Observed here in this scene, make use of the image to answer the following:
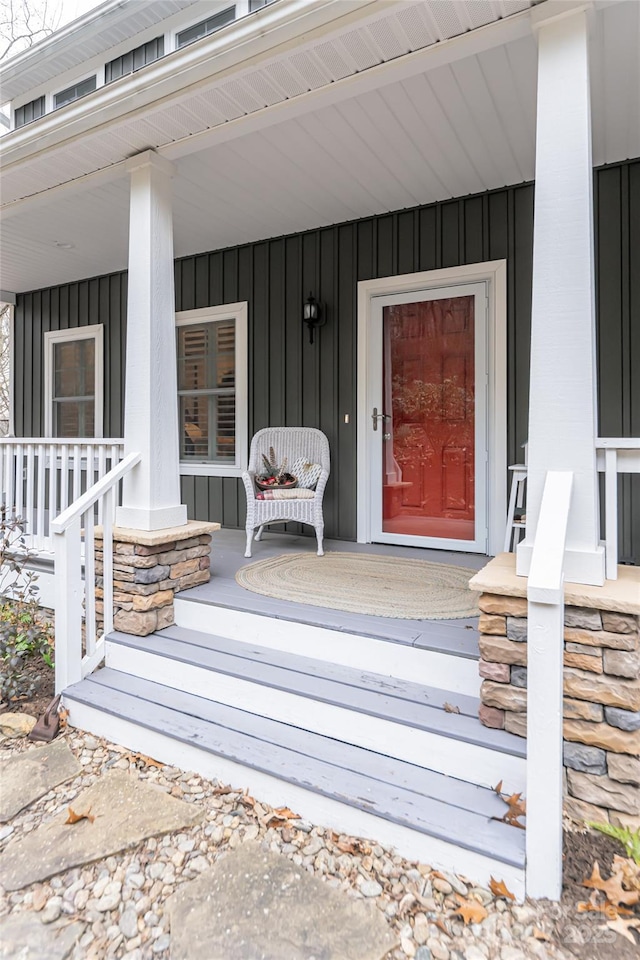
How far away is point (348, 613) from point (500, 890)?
1249 millimetres

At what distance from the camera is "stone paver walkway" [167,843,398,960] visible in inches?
55.5

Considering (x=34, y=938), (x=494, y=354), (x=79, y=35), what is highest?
(x=79, y=35)

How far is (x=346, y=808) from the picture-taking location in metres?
1.80

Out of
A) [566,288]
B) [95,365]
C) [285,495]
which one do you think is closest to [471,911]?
[566,288]

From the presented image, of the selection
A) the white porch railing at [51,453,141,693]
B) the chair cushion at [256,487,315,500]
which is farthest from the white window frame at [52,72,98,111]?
the chair cushion at [256,487,315,500]

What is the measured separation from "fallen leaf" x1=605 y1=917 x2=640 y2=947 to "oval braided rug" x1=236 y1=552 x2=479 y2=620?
1.24m

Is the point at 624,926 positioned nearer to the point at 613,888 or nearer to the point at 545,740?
the point at 613,888

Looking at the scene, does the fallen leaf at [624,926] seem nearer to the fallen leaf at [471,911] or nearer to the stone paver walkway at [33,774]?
the fallen leaf at [471,911]

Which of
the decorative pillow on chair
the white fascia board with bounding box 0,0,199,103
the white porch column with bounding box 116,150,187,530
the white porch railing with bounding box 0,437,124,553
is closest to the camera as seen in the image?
the white fascia board with bounding box 0,0,199,103

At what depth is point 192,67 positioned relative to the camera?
2.43 m

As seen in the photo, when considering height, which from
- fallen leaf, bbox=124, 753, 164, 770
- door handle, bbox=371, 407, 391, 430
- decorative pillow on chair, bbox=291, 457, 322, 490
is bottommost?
fallen leaf, bbox=124, 753, 164, 770

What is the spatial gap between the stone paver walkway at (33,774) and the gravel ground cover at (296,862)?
4cm

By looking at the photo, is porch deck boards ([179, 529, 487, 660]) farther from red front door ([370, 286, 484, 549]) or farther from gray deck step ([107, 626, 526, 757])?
red front door ([370, 286, 484, 549])

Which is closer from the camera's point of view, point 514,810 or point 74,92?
point 514,810
